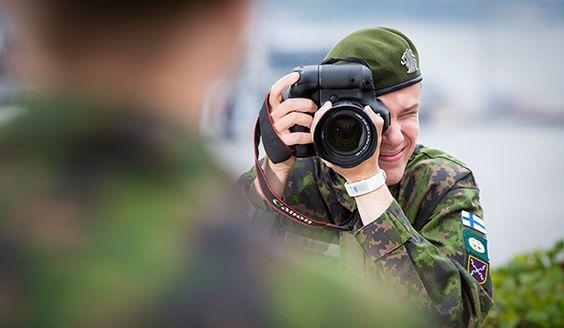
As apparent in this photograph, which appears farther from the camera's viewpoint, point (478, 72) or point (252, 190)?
point (478, 72)

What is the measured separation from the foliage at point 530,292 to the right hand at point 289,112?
168 centimetres

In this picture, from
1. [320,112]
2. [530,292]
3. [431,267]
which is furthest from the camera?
[530,292]

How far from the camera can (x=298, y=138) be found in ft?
7.70

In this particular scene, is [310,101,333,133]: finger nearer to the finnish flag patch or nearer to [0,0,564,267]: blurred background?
the finnish flag patch

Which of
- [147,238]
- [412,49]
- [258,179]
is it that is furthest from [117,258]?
[412,49]

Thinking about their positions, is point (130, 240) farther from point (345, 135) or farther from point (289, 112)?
point (289, 112)

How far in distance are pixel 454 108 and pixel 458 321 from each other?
228 inches

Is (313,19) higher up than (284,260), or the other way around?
(284,260)

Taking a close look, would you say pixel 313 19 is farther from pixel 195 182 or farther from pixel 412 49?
pixel 195 182

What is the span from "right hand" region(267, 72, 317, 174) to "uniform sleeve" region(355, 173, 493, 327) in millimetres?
314

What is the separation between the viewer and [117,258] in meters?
0.79

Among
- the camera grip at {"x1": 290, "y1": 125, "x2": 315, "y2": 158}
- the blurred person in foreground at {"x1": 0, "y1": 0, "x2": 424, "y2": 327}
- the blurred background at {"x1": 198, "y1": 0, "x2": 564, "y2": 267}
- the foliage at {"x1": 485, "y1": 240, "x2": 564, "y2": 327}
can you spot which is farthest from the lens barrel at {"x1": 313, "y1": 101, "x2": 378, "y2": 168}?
the blurred background at {"x1": 198, "y1": 0, "x2": 564, "y2": 267}

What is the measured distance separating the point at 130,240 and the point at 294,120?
1.58 meters

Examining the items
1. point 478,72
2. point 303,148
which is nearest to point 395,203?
point 303,148
